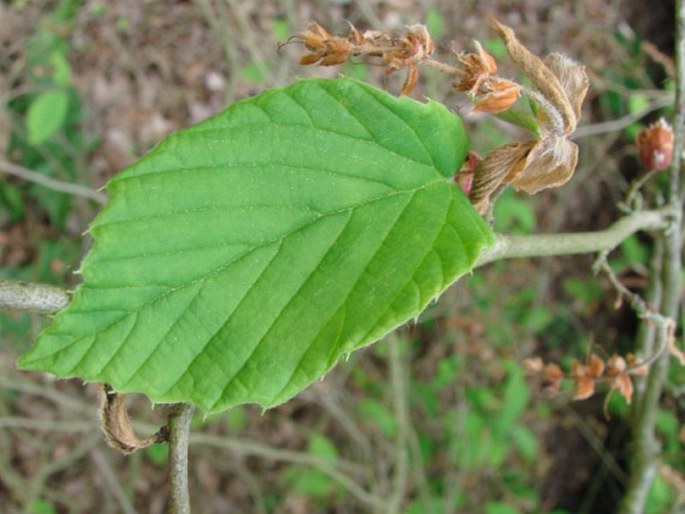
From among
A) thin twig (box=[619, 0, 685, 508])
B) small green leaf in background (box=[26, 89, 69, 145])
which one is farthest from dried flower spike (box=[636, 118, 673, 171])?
small green leaf in background (box=[26, 89, 69, 145])

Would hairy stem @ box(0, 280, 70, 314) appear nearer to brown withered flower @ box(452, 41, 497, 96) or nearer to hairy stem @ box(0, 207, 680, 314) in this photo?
hairy stem @ box(0, 207, 680, 314)

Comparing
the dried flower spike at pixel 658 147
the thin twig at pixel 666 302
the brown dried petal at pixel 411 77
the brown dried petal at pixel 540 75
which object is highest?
the brown dried petal at pixel 411 77

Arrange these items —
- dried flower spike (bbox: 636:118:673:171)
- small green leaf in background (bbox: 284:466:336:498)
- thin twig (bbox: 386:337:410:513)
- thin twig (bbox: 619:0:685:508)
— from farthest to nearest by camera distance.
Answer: small green leaf in background (bbox: 284:466:336:498) < thin twig (bbox: 386:337:410:513) < dried flower spike (bbox: 636:118:673:171) < thin twig (bbox: 619:0:685:508)

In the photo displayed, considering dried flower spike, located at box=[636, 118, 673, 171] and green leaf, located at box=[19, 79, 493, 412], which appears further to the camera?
dried flower spike, located at box=[636, 118, 673, 171]

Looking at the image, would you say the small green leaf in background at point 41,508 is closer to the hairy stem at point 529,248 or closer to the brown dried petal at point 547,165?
the hairy stem at point 529,248

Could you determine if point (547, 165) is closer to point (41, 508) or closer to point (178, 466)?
point (178, 466)

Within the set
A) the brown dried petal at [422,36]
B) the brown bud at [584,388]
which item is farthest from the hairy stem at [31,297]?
the brown bud at [584,388]

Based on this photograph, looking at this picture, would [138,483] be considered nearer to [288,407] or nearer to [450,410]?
[288,407]

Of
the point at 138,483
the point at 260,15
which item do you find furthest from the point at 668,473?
the point at 260,15
